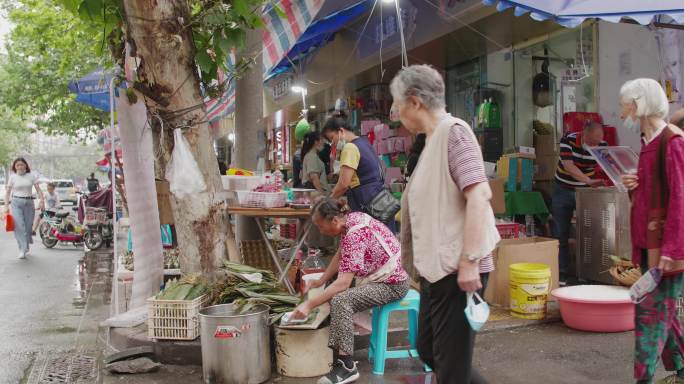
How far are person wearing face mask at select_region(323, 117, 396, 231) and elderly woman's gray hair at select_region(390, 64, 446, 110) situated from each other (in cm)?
300

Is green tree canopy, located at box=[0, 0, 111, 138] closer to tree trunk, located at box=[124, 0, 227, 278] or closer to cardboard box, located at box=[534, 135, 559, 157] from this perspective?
tree trunk, located at box=[124, 0, 227, 278]

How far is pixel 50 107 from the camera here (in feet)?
75.6

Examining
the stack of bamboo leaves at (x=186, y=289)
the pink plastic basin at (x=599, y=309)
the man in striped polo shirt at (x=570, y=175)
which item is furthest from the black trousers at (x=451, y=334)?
the man in striped polo shirt at (x=570, y=175)

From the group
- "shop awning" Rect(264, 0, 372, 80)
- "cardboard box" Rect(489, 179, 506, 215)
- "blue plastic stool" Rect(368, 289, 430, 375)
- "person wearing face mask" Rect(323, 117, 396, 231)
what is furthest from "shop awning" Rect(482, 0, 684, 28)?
"shop awning" Rect(264, 0, 372, 80)

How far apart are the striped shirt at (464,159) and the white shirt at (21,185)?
12.4 meters

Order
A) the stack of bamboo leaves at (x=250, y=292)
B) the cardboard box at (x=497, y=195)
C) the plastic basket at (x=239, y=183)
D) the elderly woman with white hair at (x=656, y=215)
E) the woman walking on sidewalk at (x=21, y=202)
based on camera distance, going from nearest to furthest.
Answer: the elderly woman with white hair at (x=656, y=215)
the stack of bamboo leaves at (x=250, y=292)
the plastic basket at (x=239, y=183)
the cardboard box at (x=497, y=195)
the woman walking on sidewalk at (x=21, y=202)

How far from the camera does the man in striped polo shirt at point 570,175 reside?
22.5 ft

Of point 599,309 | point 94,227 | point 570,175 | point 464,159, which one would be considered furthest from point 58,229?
point 464,159

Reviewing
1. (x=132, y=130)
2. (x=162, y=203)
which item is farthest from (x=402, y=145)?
(x=132, y=130)

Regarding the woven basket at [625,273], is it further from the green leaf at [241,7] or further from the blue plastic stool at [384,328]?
the green leaf at [241,7]

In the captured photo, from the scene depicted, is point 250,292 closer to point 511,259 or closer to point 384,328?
point 384,328

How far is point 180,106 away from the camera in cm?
553

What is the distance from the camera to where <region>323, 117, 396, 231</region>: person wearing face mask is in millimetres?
5883

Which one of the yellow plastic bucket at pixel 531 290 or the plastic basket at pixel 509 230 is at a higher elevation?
the plastic basket at pixel 509 230
